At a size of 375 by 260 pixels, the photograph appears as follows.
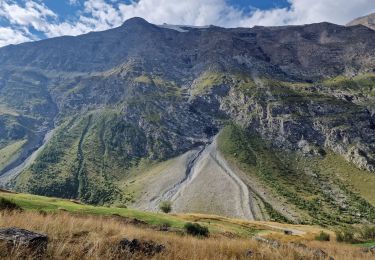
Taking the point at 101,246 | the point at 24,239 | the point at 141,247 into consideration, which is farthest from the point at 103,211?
the point at 24,239

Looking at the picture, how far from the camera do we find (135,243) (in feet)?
30.3

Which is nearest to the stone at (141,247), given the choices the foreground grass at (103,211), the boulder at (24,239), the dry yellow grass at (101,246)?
the dry yellow grass at (101,246)

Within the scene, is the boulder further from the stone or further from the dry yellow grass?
the stone

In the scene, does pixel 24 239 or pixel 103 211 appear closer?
pixel 24 239

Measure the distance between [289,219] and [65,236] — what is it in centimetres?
17570

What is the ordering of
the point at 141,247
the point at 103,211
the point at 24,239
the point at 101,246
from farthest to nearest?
1. the point at 103,211
2. the point at 141,247
3. the point at 101,246
4. the point at 24,239

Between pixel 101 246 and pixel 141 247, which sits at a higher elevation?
pixel 101 246

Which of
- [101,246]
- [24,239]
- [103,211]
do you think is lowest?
[103,211]

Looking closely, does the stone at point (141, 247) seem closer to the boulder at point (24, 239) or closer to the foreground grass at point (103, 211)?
the boulder at point (24, 239)

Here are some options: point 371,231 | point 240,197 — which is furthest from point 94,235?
point 240,197

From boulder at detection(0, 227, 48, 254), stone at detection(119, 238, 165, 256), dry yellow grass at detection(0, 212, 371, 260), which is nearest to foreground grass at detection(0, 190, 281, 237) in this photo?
dry yellow grass at detection(0, 212, 371, 260)

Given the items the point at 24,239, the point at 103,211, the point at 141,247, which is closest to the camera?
the point at 24,239

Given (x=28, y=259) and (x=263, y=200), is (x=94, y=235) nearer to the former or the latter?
(x=28, y=259)

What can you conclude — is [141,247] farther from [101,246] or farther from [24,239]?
[24,239]
